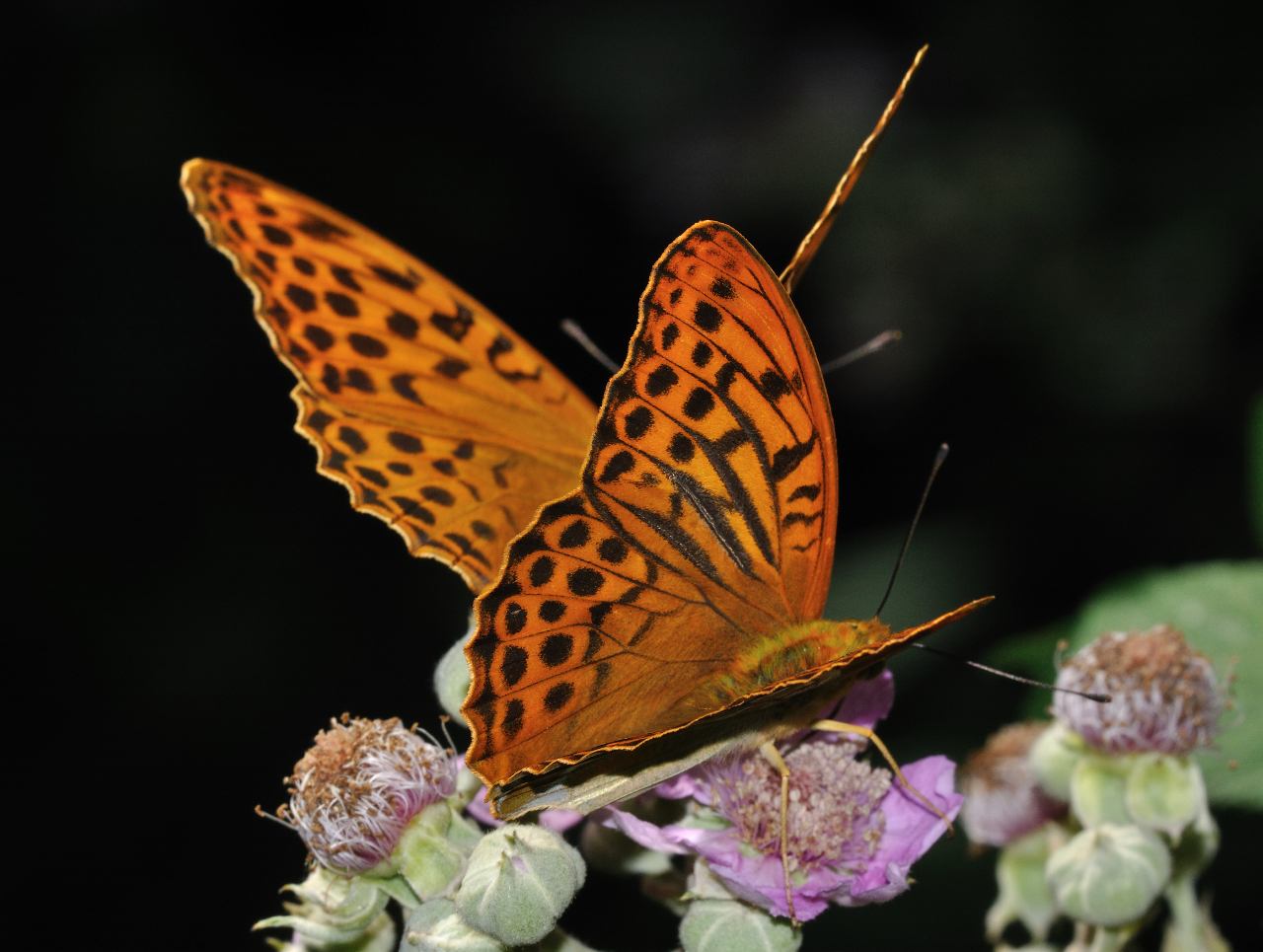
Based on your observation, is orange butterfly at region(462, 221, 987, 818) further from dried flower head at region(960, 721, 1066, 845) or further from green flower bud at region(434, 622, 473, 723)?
dried flower head at region(960, 721, 1066, 845)

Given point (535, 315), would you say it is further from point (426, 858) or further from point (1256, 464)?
point (426, 858)

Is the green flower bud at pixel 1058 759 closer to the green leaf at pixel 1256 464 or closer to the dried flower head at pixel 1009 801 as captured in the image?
the dried flower head at pixel 1009 801

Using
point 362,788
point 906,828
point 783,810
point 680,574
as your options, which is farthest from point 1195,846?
point 362,788

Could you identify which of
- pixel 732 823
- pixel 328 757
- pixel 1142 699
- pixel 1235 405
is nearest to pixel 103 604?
pixel 328 757

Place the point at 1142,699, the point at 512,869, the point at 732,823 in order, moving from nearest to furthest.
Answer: the point at 512,869 < the point at 732,823 < the point at 1142,699

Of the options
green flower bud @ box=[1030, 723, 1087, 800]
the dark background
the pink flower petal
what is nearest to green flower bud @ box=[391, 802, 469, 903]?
the pink flower petal

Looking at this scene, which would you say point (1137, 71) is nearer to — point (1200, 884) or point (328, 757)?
point (1200, 884)
